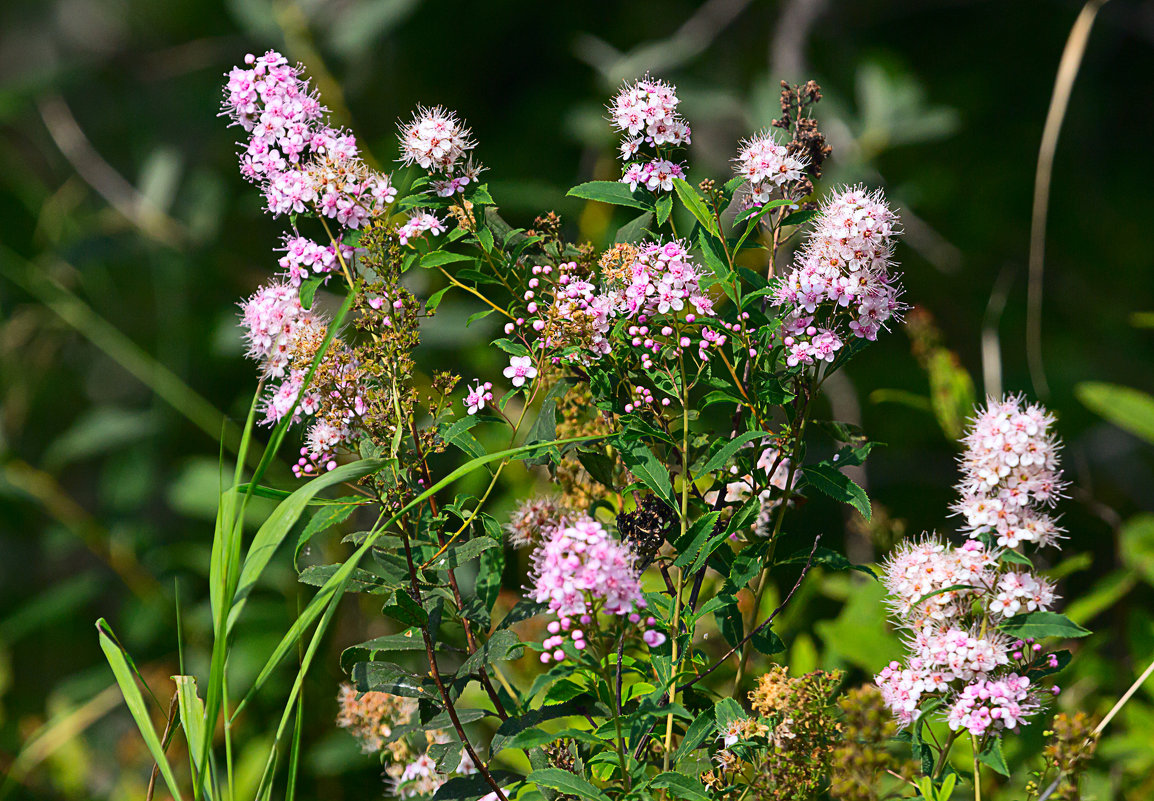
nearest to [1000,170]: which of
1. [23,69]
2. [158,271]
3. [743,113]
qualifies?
[743,113]

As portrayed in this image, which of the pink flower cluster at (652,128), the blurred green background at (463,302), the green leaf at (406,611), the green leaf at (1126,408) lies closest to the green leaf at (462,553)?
the green leaf at (406,611)

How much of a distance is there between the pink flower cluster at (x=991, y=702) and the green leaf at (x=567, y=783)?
220mm

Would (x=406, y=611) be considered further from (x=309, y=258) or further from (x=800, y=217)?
(x=800, y=217)

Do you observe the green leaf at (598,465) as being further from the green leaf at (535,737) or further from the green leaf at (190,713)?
the green leaf at (190,713)

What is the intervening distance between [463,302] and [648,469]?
1222 millimetres

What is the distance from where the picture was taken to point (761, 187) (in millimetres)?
651

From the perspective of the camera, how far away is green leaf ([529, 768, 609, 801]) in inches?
22.3

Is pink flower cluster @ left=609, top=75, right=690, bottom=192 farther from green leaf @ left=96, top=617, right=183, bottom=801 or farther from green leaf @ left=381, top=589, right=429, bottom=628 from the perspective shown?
green leaf @ left=96, top=617, right=183, bottom=801

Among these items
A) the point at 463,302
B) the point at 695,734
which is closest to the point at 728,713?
the point at 695,734

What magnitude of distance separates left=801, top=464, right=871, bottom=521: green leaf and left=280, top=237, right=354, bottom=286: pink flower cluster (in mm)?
337

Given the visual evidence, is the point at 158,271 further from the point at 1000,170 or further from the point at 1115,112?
the point at 1115,112

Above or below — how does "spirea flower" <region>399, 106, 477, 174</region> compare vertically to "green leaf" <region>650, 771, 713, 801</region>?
above

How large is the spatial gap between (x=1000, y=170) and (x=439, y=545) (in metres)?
2.44

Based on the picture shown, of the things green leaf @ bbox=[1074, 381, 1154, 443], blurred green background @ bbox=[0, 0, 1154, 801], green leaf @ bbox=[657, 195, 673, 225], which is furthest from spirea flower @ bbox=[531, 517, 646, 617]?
green leaf @ bbox=[1074, 381, 1154, 443]
